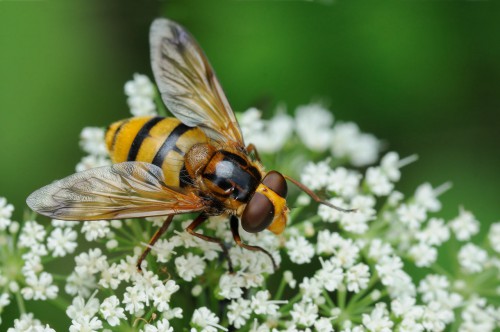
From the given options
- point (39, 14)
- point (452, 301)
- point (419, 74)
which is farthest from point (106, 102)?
point (452, 301)

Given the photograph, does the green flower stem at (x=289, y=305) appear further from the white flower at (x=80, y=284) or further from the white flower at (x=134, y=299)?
the white flower at (x=80, y=284)

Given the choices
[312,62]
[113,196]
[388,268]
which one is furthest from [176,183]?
[312,62]

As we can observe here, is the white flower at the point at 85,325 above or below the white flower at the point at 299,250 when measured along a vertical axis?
below

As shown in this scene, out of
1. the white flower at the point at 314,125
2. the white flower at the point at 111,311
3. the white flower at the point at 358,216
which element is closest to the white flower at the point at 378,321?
the white flower at the point at 358,216

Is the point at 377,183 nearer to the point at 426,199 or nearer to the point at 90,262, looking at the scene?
the point at 426,199

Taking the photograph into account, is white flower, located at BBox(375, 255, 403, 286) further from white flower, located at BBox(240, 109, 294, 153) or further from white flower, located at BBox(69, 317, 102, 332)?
white flower, located at BBox(69, 317, 102, 332)

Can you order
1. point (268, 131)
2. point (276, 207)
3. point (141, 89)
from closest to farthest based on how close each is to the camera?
1. point (276, 207)
2. point (141, 89)
3. point (268, 131)

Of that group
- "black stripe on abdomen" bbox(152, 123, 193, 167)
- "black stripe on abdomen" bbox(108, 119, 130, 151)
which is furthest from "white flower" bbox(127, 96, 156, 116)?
"black stripe on abdomen" bbox(152, 123, 193, 167)
